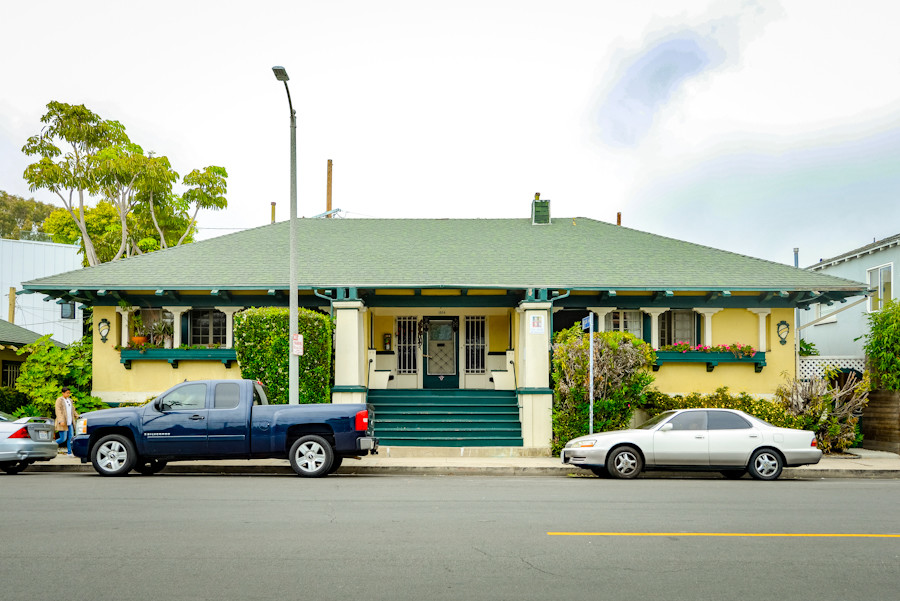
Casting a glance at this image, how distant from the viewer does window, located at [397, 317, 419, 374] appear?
81.3 ft

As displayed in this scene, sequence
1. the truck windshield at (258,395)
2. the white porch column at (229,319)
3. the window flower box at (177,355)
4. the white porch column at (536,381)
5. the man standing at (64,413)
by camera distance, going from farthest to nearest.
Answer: the white porch column at (229,319), the window flower box at (177,355), the white porch column at (536,381), the man standing at (64,413), the truck windshield at (258,395)

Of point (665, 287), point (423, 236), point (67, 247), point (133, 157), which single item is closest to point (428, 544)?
point (665, 287)

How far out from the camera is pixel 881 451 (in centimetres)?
2070

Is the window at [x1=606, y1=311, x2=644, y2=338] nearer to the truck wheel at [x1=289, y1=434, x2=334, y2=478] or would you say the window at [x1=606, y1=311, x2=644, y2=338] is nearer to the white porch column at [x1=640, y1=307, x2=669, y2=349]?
the white porch column at [x1=640, y1=307, x2=669, y2=349]

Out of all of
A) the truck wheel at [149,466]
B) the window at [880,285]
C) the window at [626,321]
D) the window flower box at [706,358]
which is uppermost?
the window at [880,285]

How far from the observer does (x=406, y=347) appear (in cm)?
2481

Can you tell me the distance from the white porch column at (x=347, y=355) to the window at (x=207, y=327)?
4.00 m

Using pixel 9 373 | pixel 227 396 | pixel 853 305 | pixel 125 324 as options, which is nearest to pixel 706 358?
pixel 853 305

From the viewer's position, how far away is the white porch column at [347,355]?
791 inches

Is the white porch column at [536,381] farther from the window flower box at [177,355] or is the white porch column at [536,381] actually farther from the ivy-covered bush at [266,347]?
the window flower box at [177,355]

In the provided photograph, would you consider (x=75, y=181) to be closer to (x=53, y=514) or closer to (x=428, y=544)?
(x=53, y=514)

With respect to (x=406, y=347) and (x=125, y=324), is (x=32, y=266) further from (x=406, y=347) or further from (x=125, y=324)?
(x=406, y=347)

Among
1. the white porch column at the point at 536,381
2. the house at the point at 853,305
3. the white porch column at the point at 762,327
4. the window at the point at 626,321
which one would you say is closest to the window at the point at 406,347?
the white porch column at the point at 536,381

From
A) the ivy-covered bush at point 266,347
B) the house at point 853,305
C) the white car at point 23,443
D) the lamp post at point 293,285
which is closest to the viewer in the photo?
the white car at point 23,443
